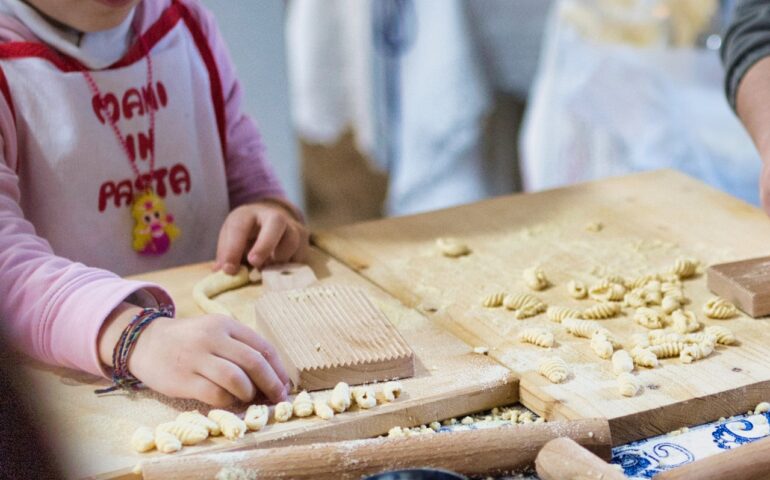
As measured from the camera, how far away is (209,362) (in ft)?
2.74

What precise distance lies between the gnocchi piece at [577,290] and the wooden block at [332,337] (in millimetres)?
234

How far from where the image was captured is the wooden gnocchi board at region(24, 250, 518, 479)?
78 centimetres

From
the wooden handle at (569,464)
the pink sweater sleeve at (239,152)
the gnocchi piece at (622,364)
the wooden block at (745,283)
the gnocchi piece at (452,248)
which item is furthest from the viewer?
the pink sweater sleeve at (239,152)

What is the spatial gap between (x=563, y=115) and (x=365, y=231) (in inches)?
48.8

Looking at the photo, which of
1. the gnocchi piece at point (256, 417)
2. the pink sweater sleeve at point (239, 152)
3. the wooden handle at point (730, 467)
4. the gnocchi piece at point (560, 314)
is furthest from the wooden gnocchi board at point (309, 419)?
the pink sweater sleeve at point (239, 152)

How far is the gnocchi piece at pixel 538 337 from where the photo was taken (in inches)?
37.5

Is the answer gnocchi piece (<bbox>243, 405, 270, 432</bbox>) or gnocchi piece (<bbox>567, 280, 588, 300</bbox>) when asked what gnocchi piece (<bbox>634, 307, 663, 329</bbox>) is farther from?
gnocchi piece (<bbox>243, 405, 270, 432</bbox>)

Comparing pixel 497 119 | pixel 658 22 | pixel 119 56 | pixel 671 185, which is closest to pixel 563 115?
pixel 658 22

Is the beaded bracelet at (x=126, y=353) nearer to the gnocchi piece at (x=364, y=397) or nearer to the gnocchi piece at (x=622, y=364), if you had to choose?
the gnocchi piece at (x=364, y=397)

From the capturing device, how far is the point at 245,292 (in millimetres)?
1151

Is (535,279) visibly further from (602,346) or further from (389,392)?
(389,392)

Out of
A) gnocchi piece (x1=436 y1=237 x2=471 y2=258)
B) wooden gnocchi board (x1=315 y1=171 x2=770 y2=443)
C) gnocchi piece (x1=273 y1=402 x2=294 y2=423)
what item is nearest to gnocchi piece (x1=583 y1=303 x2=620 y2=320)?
wooden gnocchi board (x1=315 y1=171 x2=770 y2=443)

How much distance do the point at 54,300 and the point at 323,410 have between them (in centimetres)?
31

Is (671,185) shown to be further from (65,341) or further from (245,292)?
(65,341)
